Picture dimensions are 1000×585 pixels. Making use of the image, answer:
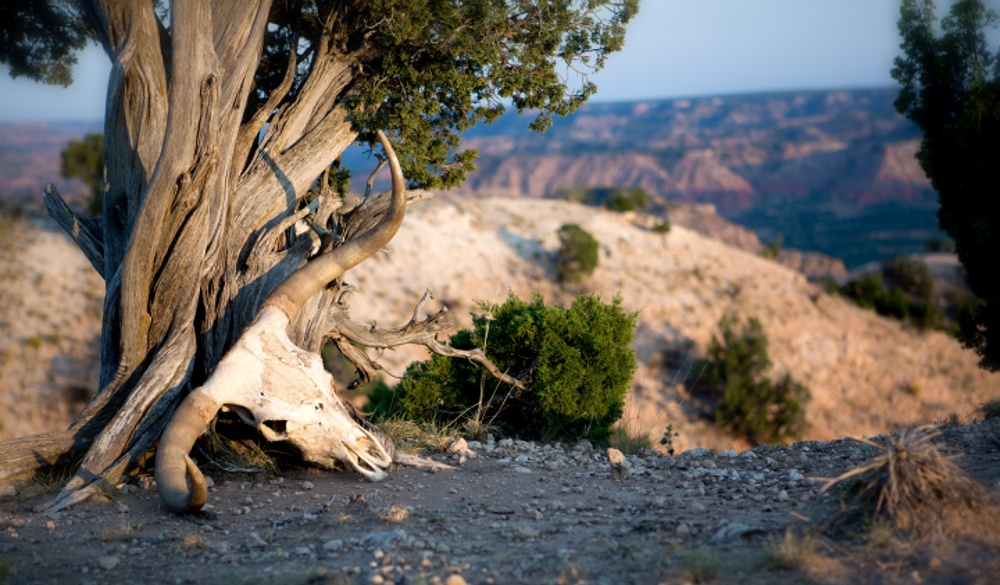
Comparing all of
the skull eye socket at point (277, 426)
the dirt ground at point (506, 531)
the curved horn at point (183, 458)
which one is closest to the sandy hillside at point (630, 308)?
the dirt ground at point (506, 531)

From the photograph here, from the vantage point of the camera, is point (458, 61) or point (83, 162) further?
point (83, 162)

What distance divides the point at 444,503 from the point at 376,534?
979 mm

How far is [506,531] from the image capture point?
431 cm

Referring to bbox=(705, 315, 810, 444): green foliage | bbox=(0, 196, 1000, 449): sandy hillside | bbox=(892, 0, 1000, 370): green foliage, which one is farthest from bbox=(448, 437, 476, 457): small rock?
bbox=(705, 315, 810, 444): green foliage

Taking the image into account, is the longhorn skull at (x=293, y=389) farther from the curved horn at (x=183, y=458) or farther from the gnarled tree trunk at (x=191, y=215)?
the gnarled tree trunk at (x=191, y=215)

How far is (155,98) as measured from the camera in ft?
20.1

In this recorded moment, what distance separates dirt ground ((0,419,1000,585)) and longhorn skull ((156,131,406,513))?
276 mm

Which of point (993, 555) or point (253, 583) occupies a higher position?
point (993, 555)

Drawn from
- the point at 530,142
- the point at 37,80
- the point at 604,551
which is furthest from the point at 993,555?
the point at 530,142

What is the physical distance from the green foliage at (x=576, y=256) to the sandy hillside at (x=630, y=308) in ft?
1.67

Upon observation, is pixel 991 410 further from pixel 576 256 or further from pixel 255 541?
pixel 576 256

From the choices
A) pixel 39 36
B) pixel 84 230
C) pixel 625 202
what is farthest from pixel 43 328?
pixel 625 202

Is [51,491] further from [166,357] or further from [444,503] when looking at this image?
[444,503]

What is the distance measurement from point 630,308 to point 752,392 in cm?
512
